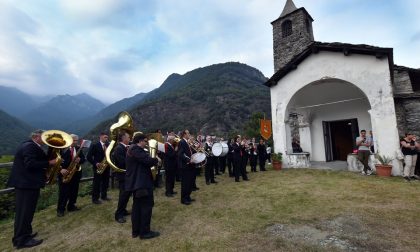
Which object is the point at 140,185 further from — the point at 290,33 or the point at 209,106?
the point at 209,106

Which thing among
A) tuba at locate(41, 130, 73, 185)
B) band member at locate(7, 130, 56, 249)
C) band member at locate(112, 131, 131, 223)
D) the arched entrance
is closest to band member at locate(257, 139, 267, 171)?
the arched entrance

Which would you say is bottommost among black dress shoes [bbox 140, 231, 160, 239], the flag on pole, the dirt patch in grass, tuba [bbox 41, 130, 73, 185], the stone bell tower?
black dress shoes [bbox 140, 231, 160, 239]

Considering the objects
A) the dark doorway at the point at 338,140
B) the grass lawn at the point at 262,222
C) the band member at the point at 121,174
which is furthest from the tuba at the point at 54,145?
the dark doorway at the point at 338,140

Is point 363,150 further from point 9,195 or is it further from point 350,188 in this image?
point 9,195

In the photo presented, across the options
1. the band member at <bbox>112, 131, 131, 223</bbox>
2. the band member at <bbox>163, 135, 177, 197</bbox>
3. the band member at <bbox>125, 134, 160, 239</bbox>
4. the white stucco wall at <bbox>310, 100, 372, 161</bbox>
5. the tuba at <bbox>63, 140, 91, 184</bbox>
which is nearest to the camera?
the band member at <bbox>125, 134, 160, 239</bbox>

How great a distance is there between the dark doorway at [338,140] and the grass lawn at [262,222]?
23.8 feet

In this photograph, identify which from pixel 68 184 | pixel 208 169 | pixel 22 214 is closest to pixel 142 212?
pixel 22 214

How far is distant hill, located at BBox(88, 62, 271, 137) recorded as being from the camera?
5778 centimetres

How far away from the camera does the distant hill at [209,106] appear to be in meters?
57.8

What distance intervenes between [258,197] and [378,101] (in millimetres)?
6990

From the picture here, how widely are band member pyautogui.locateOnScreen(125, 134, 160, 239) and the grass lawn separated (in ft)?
0.82

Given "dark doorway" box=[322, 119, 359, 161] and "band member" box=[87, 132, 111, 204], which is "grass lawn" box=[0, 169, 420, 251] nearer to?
"band member" box=[87, 132, 111, 204]

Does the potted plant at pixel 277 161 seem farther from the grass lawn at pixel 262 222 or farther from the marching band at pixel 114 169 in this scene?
the marching band at pixel 114 169

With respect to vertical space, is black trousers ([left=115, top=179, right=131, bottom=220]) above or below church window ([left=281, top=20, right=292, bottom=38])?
below
